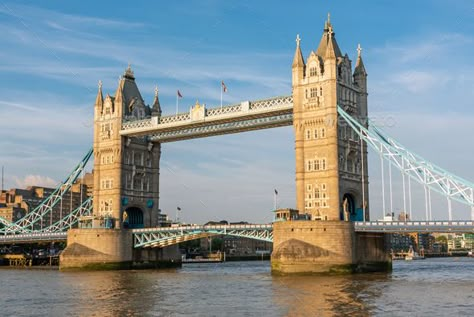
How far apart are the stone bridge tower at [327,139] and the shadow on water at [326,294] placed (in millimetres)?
11015

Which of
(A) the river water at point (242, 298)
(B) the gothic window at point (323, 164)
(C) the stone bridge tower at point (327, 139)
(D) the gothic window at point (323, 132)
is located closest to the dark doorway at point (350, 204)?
(C) the stone bridge tower at point (327, 139)

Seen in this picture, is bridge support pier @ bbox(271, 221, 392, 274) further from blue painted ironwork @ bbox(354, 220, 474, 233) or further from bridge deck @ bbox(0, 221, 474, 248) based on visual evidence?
bridge deck @ bbox(0, 221, 474, 248)

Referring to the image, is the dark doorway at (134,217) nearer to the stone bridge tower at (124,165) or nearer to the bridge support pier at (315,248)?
the stone bridge tower at (124,165)

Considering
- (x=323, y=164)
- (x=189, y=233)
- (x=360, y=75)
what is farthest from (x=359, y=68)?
(x=189, y=233)

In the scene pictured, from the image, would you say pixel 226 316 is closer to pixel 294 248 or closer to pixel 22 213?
pixel 294 248

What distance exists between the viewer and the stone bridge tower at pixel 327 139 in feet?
233

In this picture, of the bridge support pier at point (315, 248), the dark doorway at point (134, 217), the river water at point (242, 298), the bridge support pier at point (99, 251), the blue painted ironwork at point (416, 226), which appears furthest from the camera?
the dark doorway at point (134, 217)

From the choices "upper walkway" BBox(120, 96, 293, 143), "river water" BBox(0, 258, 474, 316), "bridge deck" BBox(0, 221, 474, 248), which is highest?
"upper walkway" BBox(120, 96, 293, 143)

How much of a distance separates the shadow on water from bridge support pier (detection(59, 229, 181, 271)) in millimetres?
29384

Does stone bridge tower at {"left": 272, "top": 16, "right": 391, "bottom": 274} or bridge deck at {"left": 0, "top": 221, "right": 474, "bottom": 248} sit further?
stone bridge tower at {"left": 272, "top": 16, "right": 391, "bottom": 274}

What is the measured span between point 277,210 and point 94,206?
34.2 meters

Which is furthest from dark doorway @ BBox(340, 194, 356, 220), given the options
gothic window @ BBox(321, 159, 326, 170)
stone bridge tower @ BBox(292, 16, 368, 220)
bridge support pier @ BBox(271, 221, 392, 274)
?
bridge support pier @ BBox(271, 221, 392, 274)

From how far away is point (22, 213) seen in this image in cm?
19262

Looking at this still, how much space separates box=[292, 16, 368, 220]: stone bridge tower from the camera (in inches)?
2800
